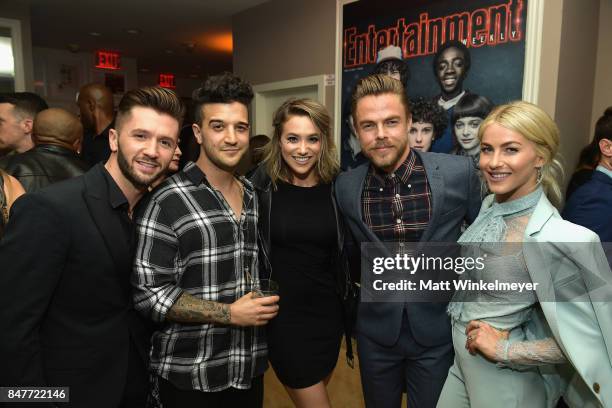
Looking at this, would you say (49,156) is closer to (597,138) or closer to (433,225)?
(433,225)

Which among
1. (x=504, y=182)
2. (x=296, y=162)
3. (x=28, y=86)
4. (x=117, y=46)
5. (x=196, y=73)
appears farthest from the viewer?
(x=196, y=73)

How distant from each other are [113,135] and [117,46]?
7521 millimetres

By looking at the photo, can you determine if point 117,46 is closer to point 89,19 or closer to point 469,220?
point 89,19

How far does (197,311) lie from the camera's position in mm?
1505

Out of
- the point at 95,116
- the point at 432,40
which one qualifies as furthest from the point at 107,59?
the point at 432,40

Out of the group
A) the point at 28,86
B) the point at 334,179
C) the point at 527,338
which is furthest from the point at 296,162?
the point at 28,86

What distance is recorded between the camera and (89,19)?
248 inches

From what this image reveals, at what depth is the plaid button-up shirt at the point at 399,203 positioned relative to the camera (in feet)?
5.69

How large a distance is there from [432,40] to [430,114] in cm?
55

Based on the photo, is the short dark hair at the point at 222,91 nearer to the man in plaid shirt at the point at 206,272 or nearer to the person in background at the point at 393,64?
the man in plaid shirt at the point at 206,272

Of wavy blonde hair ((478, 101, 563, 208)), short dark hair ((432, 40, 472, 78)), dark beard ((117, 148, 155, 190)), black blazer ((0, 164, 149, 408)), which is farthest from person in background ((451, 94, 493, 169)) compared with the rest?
black blazer ((0, 164, 149, 408))

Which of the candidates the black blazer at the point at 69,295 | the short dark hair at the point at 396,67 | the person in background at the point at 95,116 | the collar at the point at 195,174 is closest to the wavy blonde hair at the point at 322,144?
the collar at the point at 195,174

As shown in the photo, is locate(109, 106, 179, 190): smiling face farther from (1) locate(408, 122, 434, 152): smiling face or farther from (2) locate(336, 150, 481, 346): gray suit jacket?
(1) locate(408, 122, 434, 152): smiling face

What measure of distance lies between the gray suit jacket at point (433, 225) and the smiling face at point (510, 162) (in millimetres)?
276
